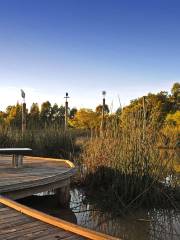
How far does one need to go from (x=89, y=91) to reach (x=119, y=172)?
9.03m

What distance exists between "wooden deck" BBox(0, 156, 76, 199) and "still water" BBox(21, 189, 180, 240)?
0.38 m

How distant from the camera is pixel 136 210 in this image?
15.7 ft

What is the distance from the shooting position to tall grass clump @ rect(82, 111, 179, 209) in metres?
4.95

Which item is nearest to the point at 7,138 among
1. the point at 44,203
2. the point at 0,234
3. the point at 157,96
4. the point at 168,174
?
the point at 44,203

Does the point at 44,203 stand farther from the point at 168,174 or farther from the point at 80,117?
the point at 80,117

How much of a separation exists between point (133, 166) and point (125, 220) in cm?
85

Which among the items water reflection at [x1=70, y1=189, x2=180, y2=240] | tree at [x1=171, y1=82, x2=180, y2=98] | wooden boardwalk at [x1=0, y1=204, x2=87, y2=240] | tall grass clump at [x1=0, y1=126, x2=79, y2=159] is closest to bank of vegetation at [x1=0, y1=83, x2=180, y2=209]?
water reflection at [x1=70, y1=189, x2=180, y2=240]

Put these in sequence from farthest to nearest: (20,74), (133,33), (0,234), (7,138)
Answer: (20,74), (133,33), (7,138), (0,234)

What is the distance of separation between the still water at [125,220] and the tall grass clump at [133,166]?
238 millimetres

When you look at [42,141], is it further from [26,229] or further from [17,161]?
[26,229]

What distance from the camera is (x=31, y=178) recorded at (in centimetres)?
479

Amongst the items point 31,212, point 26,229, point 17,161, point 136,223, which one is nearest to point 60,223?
point 26,229

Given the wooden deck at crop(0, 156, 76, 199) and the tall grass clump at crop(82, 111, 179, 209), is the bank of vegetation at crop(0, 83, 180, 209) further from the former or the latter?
the wooden deck at crop(0, 156, 76, 199)

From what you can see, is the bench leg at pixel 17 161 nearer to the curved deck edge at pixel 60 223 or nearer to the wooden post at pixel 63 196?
the wooden post at pixel 63 196
